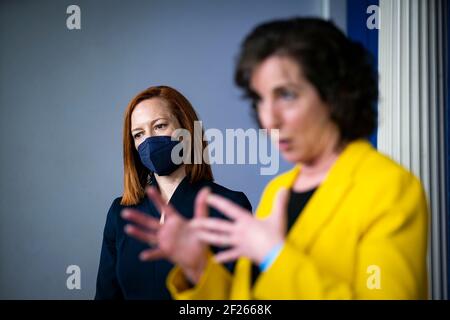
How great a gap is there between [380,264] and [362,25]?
0.63m

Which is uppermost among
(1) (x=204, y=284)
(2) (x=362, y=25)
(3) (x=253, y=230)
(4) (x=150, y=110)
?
(2) (x=362, y=25)

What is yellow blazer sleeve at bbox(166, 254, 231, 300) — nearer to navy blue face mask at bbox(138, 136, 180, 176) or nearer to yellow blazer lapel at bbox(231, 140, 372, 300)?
yellow blazer lapel at bbox(231, 140, 372, 300)

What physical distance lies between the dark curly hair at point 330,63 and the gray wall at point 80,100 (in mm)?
245

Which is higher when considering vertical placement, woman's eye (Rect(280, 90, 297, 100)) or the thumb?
woman's eye (Rect(280, 90, 297, 100))

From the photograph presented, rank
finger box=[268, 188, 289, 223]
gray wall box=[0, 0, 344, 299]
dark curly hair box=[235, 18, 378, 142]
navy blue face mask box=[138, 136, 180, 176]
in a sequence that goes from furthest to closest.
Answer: gray wall box=[0, 0, 344, 299] < navy blue face mask box=[138, 136, 180, 176] < dark curly hair box=[235, 18, 378, 142] < finger box=[268, 188, 289, 223]

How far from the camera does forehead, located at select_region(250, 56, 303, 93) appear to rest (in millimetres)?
895

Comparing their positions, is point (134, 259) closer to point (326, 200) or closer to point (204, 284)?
point (204, 284)

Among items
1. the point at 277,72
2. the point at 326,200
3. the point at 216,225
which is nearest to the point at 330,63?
the point at 277,72

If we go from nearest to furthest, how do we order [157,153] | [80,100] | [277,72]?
[277,72], [157,153], [80,100]

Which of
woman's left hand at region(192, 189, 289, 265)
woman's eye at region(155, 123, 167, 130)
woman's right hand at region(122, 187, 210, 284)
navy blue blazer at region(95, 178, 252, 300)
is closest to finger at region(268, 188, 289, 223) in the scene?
woman's left hand at region(192, 189, 289, 265)

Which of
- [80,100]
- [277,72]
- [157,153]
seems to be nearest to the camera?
[277,72]

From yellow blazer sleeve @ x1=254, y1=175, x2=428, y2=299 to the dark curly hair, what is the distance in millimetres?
168

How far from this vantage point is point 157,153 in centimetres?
109

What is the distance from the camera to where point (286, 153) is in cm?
94
